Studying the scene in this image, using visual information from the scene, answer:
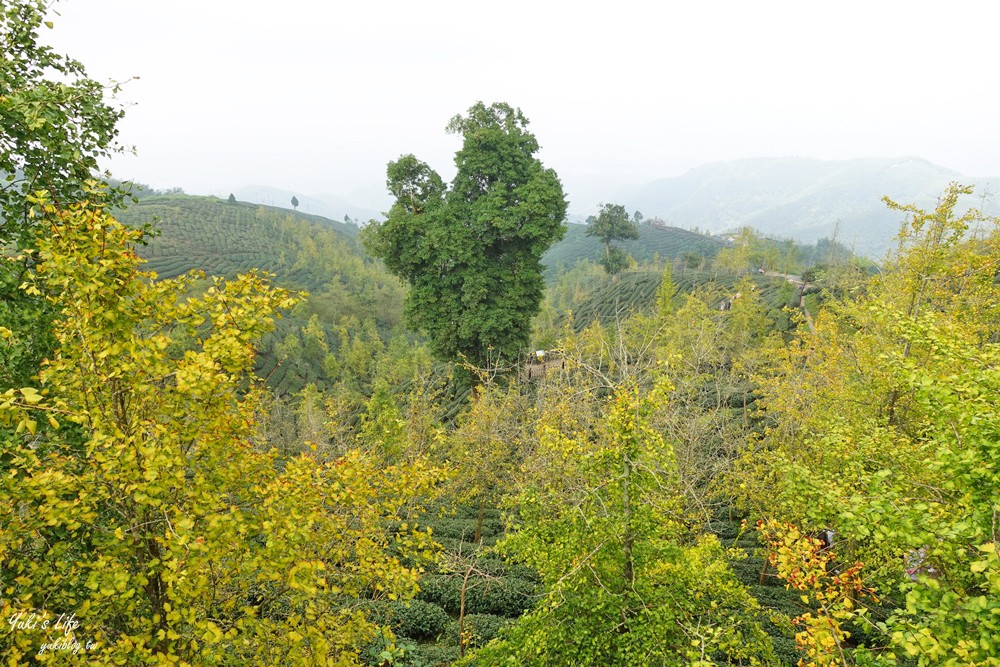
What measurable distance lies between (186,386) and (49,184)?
3.71 m

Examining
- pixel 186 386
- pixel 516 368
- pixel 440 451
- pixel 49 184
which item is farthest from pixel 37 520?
pixel 516 368

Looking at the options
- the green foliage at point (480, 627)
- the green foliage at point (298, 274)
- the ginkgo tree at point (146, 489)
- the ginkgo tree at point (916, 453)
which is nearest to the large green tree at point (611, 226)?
the green foliage at point (298, 274)

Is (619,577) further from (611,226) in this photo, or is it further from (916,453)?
(611,226)

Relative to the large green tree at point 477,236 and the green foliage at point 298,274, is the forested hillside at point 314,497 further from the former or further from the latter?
the green foliage at point 298,274

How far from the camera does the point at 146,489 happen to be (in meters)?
3.38

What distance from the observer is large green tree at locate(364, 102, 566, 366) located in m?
21.3

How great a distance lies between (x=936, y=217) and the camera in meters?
9.24

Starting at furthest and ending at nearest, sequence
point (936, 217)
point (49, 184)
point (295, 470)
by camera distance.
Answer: point (936, 217) → point (49, 184) → point (295, 470)

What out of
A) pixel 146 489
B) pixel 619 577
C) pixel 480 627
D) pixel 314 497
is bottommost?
pixel 480 627

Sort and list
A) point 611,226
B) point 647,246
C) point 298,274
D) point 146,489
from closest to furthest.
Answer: point 146,489 → point 611,226 → point 298,274 → point 647,246

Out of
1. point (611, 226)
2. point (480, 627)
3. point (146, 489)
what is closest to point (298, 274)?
point (611, 226)

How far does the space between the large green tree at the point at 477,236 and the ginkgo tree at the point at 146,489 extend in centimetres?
1694

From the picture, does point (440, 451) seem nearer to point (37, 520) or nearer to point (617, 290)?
point (37, 520)

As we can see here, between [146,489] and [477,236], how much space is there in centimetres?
1945
